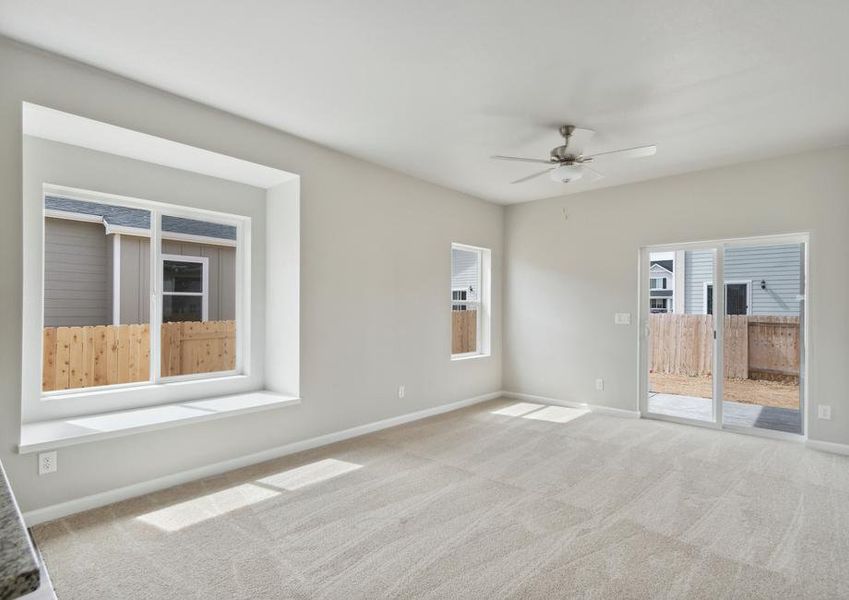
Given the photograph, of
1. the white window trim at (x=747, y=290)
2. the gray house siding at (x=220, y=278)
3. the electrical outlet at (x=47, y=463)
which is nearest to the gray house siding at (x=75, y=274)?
the gray house siding at (x=220, y=278)

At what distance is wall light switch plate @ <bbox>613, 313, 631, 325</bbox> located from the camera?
5.37 meters

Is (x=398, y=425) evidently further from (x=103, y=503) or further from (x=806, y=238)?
(x=806, y=238)

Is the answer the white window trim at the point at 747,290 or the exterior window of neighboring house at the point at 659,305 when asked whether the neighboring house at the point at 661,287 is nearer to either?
the exterior window of neighboring house at the point at 659,305

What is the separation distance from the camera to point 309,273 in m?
4.14

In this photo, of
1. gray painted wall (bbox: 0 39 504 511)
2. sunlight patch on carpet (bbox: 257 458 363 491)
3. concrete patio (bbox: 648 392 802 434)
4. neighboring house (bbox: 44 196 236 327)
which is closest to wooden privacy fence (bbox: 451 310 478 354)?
gray painted wall (bbox: 0 39 504 511)

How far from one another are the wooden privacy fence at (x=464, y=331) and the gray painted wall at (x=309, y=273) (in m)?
0.25

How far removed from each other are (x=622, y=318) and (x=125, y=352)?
16.6 feet

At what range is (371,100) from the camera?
328cm

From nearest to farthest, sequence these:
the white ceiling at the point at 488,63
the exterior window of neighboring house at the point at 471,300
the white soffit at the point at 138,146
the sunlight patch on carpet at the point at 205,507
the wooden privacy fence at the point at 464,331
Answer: the white ceiling at the point at 488,63 < the sunlight patch on carpet at the point at 205,507 < the white soffit at the point at 138,146 < the wooden privacy fence at the point at 464,331 < the exterior window of neighboring house at the point at 471,300

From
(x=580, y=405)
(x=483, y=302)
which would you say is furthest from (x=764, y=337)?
(x=483, y=302)

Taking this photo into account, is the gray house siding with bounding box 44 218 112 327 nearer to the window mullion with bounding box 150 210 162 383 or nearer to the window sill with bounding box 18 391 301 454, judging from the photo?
the window mullion with bounding box 150 210 162 383

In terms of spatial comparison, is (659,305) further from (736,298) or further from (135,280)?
(135,280)

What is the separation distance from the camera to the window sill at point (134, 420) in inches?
108

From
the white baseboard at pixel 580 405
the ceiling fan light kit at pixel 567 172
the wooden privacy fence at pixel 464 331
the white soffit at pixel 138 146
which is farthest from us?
the wooden privacy fence at pixel 464 331
